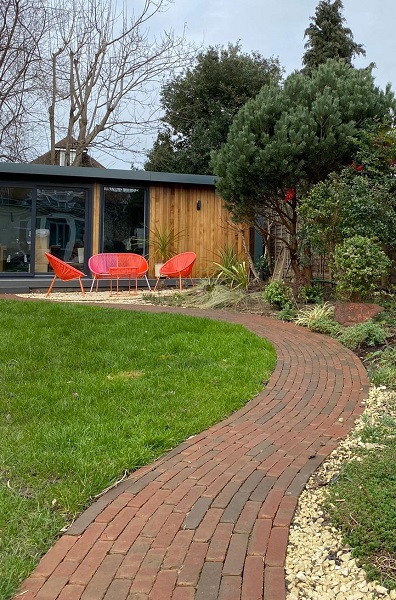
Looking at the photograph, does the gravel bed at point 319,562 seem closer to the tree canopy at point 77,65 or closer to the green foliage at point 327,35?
the tree canopy at point 77,65

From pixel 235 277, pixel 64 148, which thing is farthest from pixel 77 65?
pixel 235 277

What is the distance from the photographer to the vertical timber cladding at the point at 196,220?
38.3 feet

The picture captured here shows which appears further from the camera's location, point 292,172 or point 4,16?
point 4,16

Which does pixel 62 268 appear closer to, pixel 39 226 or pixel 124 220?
pixel 39 226

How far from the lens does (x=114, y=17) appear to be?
15.0m

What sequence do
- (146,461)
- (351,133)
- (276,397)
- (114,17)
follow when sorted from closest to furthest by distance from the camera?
1. (146,461)
2. (276,397)
3. (351,133)
4. (114,17)

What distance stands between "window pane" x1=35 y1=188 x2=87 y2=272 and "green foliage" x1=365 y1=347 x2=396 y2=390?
26.6ft

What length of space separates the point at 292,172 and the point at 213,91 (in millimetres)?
11497

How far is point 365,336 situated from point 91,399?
3.11 metres

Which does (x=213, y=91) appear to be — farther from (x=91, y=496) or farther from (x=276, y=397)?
(x=91, y=496)

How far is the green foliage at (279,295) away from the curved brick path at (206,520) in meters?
3.97

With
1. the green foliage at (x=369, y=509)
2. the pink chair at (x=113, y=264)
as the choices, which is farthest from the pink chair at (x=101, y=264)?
the green foliage at (x=369, y=509)

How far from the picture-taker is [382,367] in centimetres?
441

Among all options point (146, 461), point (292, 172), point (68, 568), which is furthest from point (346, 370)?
point (292, 172)
